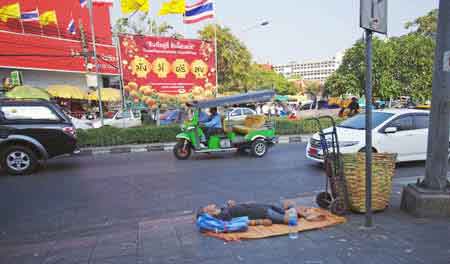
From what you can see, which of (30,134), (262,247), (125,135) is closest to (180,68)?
(125,135)

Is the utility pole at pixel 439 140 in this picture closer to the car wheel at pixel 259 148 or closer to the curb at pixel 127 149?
the car wheel at pixel 259 148

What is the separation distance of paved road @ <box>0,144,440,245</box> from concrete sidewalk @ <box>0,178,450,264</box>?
661 millimetres

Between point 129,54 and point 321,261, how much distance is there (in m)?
14.4

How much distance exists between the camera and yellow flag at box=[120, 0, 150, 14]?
55.2 ft

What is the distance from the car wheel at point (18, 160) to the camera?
7441 mm

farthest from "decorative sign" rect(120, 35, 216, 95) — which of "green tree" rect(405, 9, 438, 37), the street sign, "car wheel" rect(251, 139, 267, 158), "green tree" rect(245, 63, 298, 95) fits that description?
"green tree" rect(405, 9, 438, 37)

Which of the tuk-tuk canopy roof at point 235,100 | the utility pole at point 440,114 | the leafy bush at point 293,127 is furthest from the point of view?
the leafy bush at point 293,127

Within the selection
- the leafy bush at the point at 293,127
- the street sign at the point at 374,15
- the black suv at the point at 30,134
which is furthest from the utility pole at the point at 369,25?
the leafy bush at the point at 293,127

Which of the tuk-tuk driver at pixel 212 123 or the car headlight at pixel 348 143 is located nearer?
the car headlight at pixel 348 143

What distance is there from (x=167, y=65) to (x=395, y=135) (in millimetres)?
12010

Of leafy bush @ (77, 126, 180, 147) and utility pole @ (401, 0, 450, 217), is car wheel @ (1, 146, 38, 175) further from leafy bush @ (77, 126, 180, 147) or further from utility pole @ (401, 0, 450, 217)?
utility pole @ (401, 0, 450, 217)

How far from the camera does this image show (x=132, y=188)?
20.2ft

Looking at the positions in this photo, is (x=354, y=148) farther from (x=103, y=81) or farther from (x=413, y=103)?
(x=103, y=81)

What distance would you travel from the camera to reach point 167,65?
16.4 metres
